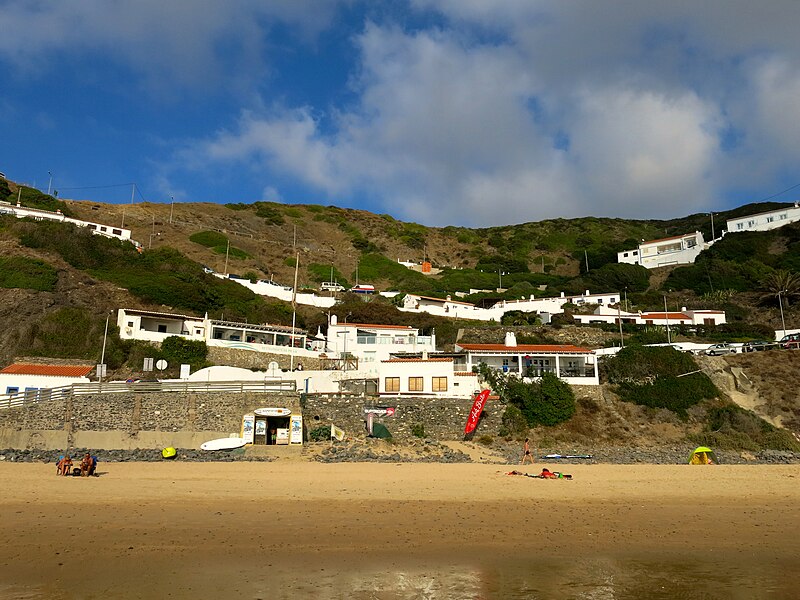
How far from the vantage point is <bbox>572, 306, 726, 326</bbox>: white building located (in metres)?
55.7

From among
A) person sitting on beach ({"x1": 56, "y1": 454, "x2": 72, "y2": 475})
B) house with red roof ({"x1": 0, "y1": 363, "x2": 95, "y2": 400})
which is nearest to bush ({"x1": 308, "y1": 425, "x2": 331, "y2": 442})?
person sitting on beach ({"x1": 56, "y1": 454, "x2": 72, "y2": 475})

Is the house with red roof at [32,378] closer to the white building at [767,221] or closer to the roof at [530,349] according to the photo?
the roof at [530,349]

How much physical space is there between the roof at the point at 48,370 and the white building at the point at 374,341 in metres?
16.7

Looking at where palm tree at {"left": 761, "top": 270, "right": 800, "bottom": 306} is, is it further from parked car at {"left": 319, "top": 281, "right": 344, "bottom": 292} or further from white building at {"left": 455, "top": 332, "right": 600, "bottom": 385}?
parked car at {"left": 319, "top": 281, "right": 344, "bottom": 292}

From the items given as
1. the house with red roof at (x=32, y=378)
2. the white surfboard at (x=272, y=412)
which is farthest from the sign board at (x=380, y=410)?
the house with red roof at (x=32, y=378)

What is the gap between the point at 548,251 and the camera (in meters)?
A: 117

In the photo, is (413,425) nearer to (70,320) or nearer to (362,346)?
(362,346)

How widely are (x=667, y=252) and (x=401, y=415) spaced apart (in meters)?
75.9

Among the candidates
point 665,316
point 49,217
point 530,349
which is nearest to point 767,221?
point 665,316

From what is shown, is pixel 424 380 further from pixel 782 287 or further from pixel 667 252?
pixel 667 252

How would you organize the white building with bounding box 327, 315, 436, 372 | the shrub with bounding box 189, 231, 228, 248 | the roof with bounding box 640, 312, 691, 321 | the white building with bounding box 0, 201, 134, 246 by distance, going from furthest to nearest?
the shrub with bounding box 189, 231, 228, 248, the white building with bounding box 0, 201, 134, 246, the roof with bounding box 640, 312, 691, 321, the white building with bounding box 327, 315, 436, 372

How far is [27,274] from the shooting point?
46.5 meters

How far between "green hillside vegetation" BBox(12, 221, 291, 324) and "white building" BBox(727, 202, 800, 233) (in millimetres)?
75761

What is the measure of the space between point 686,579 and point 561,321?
47.3 metres
